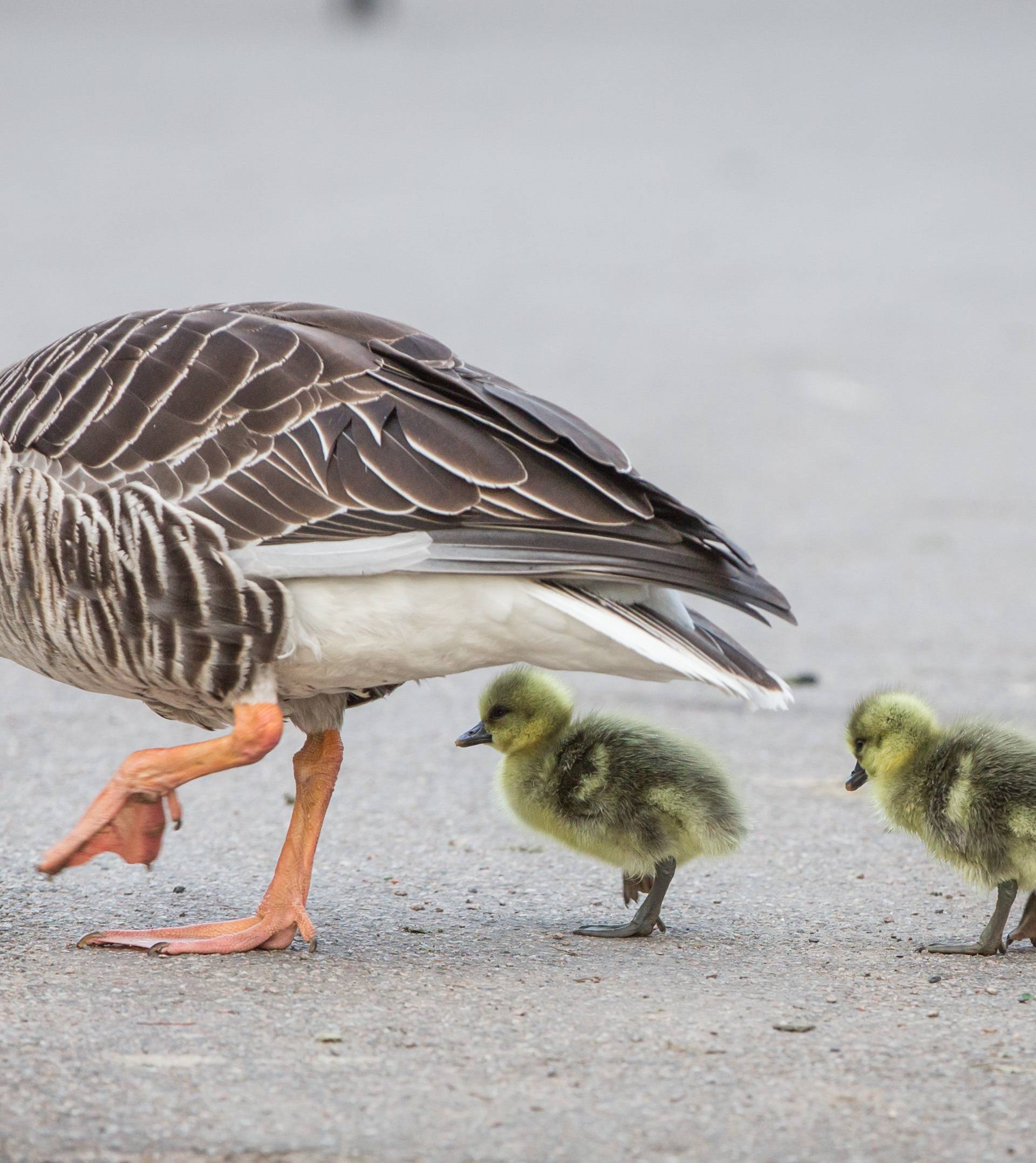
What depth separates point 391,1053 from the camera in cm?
324

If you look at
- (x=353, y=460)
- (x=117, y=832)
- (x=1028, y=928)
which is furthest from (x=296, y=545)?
(x=1028, y=928)

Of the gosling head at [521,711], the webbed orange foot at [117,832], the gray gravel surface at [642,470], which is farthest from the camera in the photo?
the gosling head at [521,711]

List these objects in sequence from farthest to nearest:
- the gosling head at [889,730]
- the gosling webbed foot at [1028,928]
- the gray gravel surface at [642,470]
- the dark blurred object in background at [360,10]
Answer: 1. the dark blurred object in background at [360,10]
2. the gosling head at [889,730]
3. the gosling webbed foot at [1028,928]
4. the gray gravel surface at [642,470]

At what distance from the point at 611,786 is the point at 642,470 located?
641 cm

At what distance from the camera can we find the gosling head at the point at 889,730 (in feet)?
13.9

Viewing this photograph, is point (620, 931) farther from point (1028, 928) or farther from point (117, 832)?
point (117, 832)

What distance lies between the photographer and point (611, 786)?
4328mm

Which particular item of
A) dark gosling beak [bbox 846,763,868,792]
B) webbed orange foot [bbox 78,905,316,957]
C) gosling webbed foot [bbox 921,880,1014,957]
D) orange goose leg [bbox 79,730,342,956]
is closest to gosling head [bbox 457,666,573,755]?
orange goose leg [bbox 79,730,342,956]

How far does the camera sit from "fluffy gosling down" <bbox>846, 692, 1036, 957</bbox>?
4.00 meters

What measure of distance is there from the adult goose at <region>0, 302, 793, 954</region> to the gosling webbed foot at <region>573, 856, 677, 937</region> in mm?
654

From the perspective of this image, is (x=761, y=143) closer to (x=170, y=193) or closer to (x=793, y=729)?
(x=170, y=193)

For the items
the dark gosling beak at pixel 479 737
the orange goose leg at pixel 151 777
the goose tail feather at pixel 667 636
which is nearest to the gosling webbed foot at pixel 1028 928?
the goose tail feather at pixel 667 636

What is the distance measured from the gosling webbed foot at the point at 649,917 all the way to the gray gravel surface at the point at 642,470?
8 cm

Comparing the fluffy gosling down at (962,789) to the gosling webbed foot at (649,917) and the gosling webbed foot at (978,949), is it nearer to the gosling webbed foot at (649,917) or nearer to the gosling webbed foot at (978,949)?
the gosling webbed foot at (978,949)
